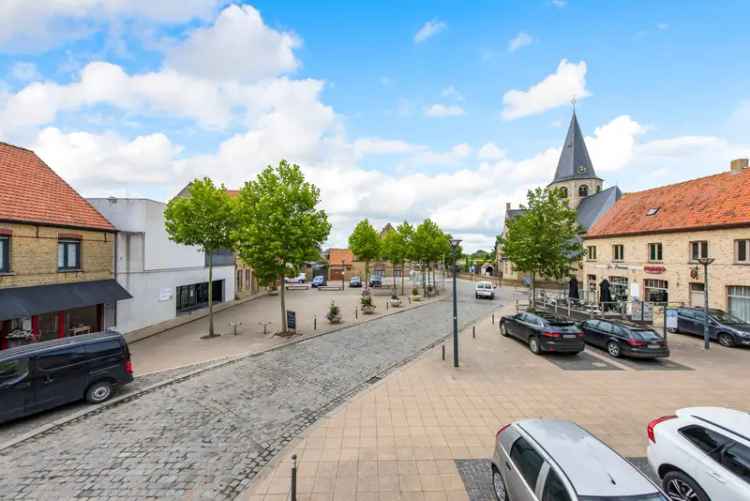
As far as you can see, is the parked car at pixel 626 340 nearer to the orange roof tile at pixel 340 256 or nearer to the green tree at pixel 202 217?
the green tree at pixel 202 217

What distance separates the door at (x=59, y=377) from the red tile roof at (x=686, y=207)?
1119 inches

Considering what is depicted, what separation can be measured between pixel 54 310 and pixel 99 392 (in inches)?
241

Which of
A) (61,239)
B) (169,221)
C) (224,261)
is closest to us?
(61,239)

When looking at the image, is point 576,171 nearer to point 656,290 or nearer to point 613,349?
point 656,290

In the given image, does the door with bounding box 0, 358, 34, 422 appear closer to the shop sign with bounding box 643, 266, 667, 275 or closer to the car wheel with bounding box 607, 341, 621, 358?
the car wheel with bounding box 607, 341, 621, 358

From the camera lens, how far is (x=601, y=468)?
4.15 metres

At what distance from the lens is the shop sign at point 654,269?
894 inches

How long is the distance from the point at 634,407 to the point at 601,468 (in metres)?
6.80

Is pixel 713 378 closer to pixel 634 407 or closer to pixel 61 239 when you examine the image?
pixel 634 407

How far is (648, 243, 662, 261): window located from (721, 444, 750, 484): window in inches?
906

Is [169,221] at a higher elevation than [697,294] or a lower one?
higher

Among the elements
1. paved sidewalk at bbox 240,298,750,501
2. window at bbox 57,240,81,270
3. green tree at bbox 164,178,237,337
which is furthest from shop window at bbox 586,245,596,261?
window at bbox 57,240,81,270

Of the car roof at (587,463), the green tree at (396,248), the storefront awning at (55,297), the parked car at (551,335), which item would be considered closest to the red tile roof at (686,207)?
the parked car at (551,335)

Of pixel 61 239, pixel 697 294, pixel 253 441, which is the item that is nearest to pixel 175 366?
pixel 253 441
